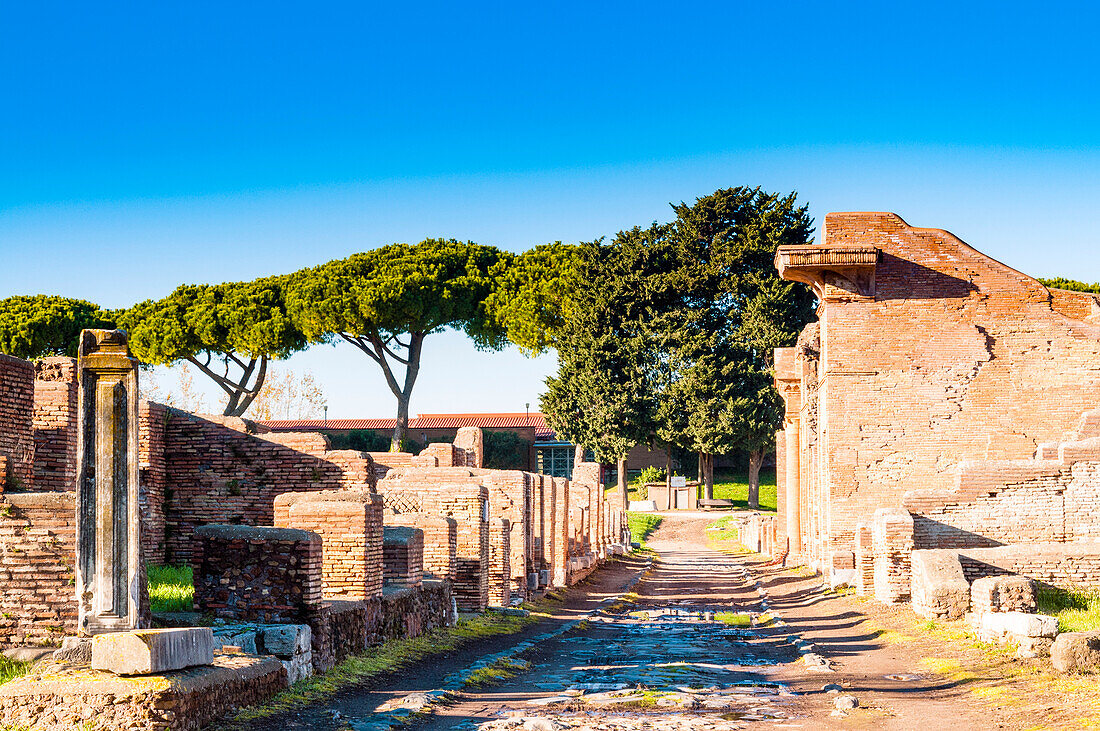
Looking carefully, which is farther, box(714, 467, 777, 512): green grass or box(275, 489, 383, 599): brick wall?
box(714, 467, 777, 512): green grass

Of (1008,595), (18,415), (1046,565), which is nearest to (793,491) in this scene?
(1046,565)

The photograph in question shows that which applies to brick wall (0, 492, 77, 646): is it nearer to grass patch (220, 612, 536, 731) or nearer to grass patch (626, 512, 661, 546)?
grass patch (220, 612, 536, 731)

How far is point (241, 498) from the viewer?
1484 cm

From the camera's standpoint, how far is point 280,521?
9.83 m

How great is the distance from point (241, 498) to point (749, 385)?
2820 cm

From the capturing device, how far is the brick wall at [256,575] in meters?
8.22

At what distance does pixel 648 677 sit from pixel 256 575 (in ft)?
10.4

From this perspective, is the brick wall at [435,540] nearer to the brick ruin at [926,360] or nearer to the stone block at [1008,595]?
the stone block at [1008,595]

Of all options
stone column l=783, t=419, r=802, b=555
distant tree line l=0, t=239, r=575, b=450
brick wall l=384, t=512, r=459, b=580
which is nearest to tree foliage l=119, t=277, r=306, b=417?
distant tree line l=0, t=239, r=575, b=450

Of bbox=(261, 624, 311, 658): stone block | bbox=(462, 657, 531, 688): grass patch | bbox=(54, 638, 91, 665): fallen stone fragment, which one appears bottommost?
bbox=(462, 657, 531, 688): grass patch

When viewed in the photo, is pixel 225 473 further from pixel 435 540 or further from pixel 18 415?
pixel 18 415

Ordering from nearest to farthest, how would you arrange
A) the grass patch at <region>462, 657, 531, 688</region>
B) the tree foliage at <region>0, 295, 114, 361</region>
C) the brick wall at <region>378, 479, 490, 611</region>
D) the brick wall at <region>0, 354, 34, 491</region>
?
1. the grass patch at <region>462, 657, 531, 688</region>
2. the brick wall at <region>0, 354, 34, 491</region>
3. the brick wall at <region>378, 479, 490, 611</region>
4. the tree foliage at <region>0, 295, 114, 361</region>

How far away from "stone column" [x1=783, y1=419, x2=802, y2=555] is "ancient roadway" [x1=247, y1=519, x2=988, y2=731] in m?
10.8

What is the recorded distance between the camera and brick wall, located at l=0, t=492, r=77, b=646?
720 cm
